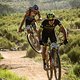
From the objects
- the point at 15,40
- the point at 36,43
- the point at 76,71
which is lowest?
the point at 15,40

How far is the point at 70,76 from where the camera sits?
13219 millimetres

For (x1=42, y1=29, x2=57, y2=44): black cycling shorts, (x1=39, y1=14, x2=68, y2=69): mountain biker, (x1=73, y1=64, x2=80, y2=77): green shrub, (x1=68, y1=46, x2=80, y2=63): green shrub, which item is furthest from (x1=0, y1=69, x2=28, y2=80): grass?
(x1=68, y1=46, x2=80, y2=63): green shrub

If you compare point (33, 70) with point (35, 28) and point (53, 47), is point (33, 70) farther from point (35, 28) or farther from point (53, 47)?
point (53, 47)

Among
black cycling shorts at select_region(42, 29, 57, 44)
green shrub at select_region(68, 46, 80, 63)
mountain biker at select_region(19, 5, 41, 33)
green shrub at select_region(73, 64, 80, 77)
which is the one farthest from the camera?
green shrub at select_region(68, 46, 80, 63)

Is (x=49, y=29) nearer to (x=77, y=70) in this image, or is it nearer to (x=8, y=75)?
(x=8, y=75)

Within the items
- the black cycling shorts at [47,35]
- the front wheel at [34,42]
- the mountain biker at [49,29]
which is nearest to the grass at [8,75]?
the front wheel at [34,42]

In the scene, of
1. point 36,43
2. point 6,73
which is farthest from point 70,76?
point 6,73

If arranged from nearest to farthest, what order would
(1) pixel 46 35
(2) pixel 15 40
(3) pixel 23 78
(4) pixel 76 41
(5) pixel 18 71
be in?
(1) pixel 46 35
(3) pixel 23 78
(5) pixel 18 71
(4) pixel 76 41
(2) pixel 15 40

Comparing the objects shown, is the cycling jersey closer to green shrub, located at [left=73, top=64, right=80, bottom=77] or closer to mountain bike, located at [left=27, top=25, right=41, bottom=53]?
mountain bike, located at [left=27, top=25, right=41, bottom=53]

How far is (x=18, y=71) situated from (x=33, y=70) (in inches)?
24.3

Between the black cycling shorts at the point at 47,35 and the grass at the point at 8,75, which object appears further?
the grass at the point at 8,75

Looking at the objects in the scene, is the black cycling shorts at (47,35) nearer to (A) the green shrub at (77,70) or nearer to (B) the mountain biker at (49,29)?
(B) the mountain biker at (49,29)

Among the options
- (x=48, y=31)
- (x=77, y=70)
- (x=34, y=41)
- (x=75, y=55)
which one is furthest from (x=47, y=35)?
(x=75, y=55)

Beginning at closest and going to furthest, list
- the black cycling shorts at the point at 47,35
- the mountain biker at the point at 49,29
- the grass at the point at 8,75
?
the mountain biker at the point at 49,29 → the black cycling shorts at the point at 47,35 → the grass at the point at 8,75
